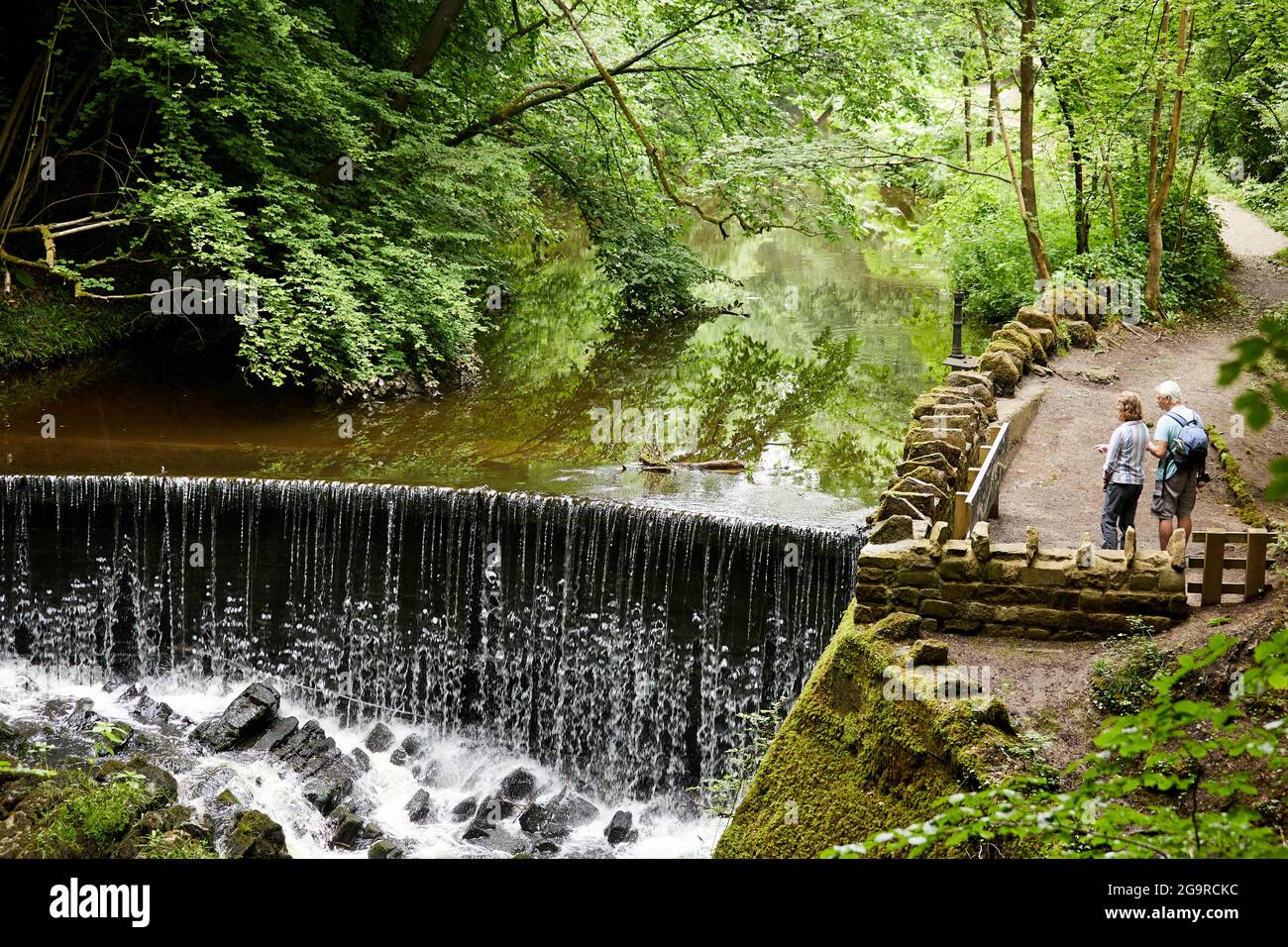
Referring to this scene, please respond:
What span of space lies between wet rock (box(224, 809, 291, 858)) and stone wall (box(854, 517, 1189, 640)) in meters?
4.55

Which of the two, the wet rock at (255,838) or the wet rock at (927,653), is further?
the wet rock at (255,838)

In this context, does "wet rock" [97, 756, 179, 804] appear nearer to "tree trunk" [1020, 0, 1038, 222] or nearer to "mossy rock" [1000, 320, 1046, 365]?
"mossy rock" [1000, 320, 1046, 365]

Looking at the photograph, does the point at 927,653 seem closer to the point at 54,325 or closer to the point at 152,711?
the point at 152,711

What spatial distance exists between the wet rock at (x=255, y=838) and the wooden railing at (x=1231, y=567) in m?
6.19

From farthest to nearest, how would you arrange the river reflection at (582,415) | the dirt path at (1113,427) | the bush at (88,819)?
the river reflection at (582,415) < the dirt path at (1113,427) < the bush at (88,819)

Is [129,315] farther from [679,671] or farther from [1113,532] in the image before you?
[1113,532]

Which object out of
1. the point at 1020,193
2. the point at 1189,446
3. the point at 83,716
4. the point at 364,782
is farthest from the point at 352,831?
the point at 1020,193

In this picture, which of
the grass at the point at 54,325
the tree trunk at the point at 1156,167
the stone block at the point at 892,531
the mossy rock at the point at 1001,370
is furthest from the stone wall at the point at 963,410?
the grass at the point at 54,325

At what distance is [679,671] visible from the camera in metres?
9.58

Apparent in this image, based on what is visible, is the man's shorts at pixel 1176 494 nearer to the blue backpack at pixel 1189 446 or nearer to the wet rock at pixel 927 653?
the blue backpack at pixel 1189 446

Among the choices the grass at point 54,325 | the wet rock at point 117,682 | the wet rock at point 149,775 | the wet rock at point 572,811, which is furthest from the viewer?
the grass at point 54,325

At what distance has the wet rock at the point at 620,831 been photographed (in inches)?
341

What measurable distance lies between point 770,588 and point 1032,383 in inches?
193
